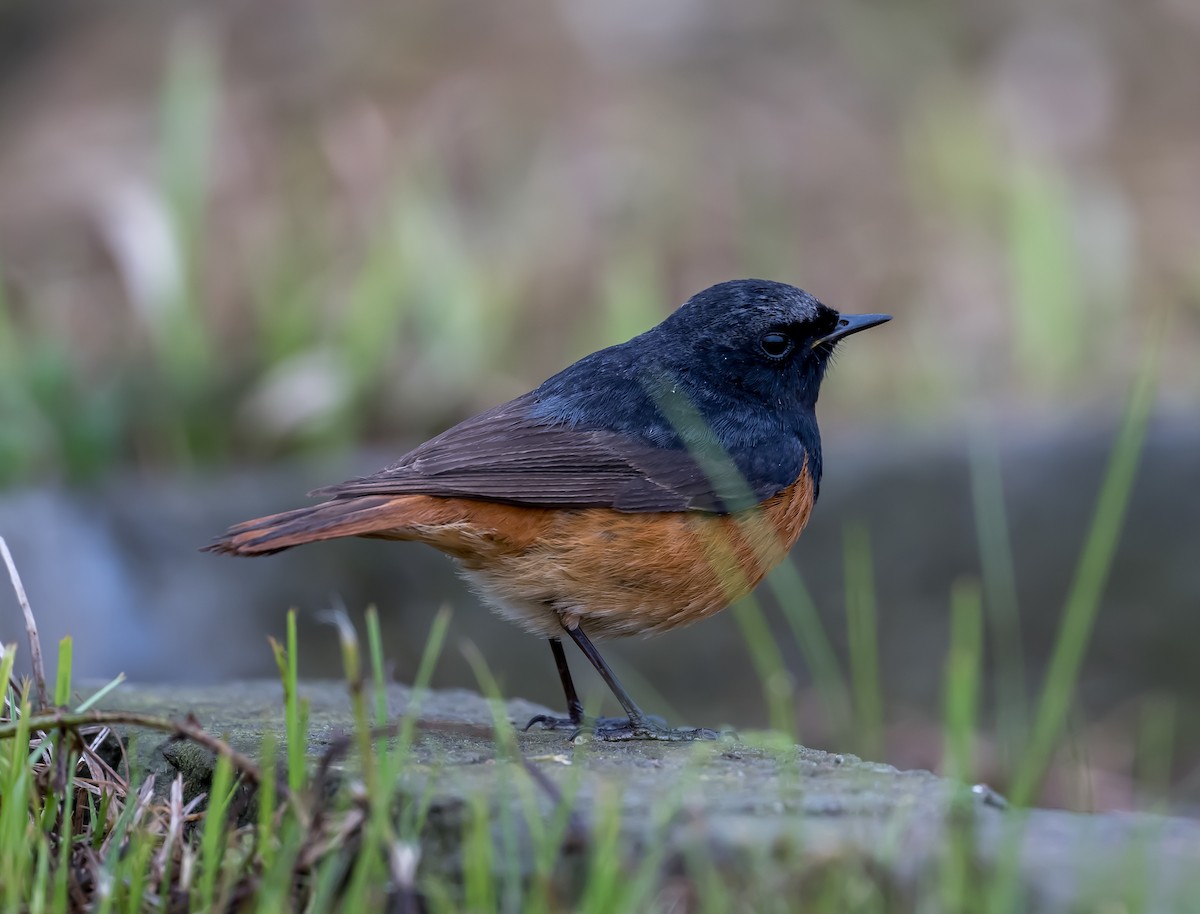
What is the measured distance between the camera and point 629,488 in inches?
153

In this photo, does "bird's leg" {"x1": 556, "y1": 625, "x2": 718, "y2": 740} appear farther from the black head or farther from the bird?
the black head

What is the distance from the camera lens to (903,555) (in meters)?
5.73

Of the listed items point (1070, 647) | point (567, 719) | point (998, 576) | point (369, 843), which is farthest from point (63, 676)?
point (998, 576)

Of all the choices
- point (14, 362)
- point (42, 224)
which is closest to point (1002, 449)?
point (14, 362)

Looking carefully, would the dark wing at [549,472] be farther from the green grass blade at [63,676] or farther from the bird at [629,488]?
the green grass blade at [63,676]

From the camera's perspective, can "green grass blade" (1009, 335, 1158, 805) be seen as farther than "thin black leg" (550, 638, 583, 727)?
No

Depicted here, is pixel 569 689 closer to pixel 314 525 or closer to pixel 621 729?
pixel 621 729

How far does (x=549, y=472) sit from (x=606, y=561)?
0.93ft

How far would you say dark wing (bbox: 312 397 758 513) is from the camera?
12.1 ft

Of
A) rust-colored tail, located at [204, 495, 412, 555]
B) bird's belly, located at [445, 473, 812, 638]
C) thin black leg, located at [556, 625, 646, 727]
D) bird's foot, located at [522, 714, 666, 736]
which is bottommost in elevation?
bird's foot, located at [522, 714, 666, 736]

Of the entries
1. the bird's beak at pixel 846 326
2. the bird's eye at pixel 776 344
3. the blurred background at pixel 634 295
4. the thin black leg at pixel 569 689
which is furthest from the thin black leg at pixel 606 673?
the bird's beak at pixel 846 326

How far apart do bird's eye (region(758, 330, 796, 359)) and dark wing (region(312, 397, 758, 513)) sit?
0.52 metres

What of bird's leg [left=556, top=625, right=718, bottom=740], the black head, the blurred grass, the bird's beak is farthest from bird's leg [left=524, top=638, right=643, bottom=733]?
the blurred grass

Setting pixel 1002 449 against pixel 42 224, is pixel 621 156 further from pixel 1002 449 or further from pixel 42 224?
pixel 1002 449
